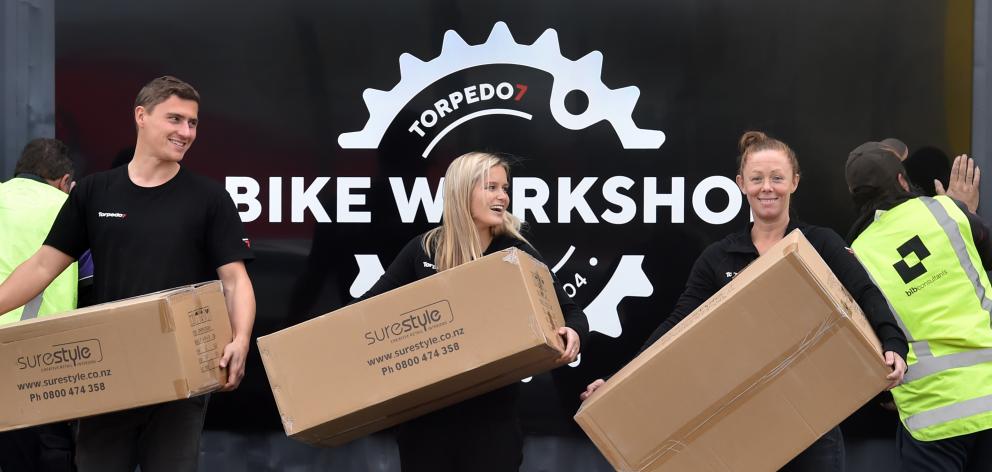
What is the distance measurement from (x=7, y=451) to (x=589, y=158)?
226 centimetres

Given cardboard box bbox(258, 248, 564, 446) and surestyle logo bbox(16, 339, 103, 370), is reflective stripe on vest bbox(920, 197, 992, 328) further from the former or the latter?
surestyle logo bbox(16, 339, 103, 370)

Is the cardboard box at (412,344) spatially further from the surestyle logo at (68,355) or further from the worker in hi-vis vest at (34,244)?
the worker in hi-vis vest at (34,244)

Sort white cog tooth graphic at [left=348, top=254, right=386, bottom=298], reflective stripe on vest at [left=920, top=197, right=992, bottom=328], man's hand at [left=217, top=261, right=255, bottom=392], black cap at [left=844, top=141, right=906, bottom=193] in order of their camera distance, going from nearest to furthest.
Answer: man's hand at [left=217, top=261, right=255, bottom=392] < reflective stripe on vest at [left=920, top=197, right=992, bottom=328] < black cap at [left=844, top=141, right=906, bottom=193] < white cog tooth graphic at [left=348, top=254, right=386, bottom=298]

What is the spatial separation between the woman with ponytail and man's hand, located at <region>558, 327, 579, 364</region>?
11 centimetres

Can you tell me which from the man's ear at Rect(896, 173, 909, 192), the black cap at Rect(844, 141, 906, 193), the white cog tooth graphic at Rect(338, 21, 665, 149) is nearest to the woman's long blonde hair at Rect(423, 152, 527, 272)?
the white cog tooth graphic at Rect(338, 21, 665, 149)

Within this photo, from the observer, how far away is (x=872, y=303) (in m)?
2.63

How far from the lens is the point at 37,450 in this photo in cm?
373

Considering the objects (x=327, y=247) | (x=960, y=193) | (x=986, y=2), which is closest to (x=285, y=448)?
(x=327, y=247)

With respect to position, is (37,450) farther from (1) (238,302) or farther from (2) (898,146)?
(2) (898,146)

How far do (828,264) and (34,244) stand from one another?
8.56ft

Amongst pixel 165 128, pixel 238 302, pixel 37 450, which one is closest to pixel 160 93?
pixel 165 128

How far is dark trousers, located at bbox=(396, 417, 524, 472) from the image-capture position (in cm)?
278

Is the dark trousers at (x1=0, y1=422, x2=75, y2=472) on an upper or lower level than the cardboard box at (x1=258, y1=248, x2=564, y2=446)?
lower

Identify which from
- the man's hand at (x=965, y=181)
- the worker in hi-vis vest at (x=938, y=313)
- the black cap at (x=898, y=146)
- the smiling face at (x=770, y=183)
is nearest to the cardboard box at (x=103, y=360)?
the smiling face at (x=770, y=183)
